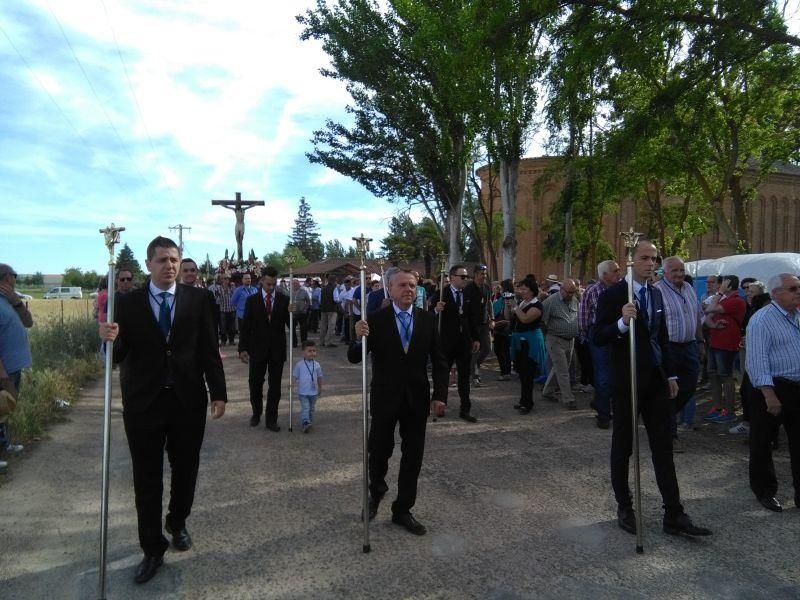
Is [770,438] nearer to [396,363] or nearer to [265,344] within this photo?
[396,363]

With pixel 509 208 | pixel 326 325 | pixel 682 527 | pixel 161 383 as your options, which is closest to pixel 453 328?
pixel 682 527

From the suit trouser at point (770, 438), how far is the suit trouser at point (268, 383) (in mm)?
5327

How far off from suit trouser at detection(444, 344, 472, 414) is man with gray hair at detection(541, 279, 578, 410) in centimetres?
138

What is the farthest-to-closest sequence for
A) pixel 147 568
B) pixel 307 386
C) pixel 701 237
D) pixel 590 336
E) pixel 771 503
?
1. pixel 701 237
2. pixel 307 386
3. pixel 590 336
4. pixel 771 503
5. pixel 147 568

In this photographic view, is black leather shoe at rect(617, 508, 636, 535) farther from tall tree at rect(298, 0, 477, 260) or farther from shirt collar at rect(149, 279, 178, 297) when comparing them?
tall tree at rect(298, 0, 477, 260)

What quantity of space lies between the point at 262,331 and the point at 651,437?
206 inches

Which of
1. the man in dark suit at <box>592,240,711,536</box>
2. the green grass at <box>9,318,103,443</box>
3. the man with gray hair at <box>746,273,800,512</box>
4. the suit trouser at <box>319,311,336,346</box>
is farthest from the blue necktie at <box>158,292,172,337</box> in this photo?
the suit trouser at <box>319,311,336,346</box>

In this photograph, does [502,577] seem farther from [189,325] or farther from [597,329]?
[189,325]

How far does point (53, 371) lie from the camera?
10.4 metres

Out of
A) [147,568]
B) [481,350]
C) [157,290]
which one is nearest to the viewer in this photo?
[147,568]

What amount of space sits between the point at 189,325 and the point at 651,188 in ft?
112

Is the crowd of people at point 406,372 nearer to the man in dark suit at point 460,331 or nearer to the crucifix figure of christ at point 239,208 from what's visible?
the man in dark suit at point 460,331

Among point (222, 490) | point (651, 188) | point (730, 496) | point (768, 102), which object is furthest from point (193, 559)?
Result: point (651, 188)

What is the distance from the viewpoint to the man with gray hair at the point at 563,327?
30.8 feet
